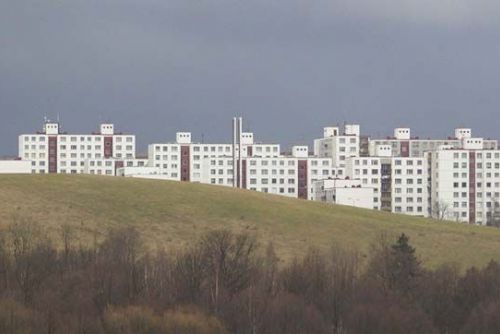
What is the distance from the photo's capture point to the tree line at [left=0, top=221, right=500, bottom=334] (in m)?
48.9

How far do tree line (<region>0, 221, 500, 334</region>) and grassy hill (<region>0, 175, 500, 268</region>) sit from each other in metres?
13.1

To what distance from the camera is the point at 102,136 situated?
641ft

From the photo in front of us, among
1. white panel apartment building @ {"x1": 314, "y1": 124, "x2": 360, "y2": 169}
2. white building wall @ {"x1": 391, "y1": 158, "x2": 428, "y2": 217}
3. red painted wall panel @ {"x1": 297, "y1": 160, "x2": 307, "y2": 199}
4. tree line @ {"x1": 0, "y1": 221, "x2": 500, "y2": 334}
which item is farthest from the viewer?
white panel apartment building @ {"x1": 314, "y1": 124, "x2": 360, "y2": 169}

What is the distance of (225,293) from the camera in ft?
183

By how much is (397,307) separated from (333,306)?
3429mm

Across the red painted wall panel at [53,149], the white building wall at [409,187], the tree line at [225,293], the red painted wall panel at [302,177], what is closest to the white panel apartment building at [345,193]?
the white building wall at [409,187]

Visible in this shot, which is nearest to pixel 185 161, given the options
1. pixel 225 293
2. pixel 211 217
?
pixel 211 217

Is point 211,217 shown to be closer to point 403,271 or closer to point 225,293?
point 403,271

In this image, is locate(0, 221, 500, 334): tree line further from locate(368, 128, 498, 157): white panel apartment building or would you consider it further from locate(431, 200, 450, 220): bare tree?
locate(368, 128, 498, 157): white panel apartment building

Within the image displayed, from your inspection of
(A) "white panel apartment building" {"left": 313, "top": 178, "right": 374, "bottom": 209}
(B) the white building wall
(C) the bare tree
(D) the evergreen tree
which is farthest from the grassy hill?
(B) the white building wall

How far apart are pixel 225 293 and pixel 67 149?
140035mm

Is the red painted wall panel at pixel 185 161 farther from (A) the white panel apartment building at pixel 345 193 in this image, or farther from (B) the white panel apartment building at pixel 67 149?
(A) the white panel apartment building at pixel 345 193

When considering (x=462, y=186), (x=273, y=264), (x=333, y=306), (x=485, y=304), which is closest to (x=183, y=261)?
(x=273, y=264)

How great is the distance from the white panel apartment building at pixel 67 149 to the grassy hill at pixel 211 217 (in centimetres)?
8803
